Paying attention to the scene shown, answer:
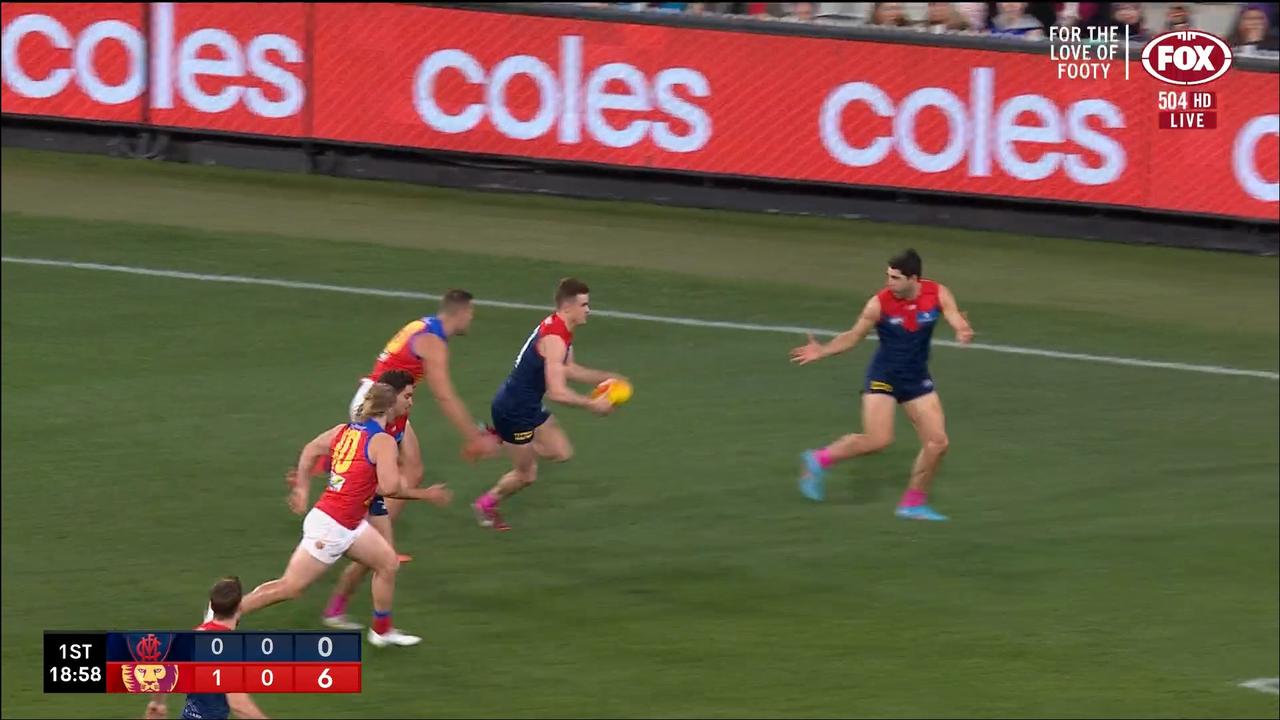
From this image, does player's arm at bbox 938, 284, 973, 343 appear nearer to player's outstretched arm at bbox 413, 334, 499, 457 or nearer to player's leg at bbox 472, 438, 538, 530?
player's leg at bbox 472, 438, 538, 530

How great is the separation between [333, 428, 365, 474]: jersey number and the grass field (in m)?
8.49

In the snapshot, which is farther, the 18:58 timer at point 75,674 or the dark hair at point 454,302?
the dark hair at point 454,302

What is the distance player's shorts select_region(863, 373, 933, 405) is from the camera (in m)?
16.5

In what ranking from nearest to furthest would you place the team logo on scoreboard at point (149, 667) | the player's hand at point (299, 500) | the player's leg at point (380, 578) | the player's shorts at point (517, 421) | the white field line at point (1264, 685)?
the team logo on scoreboard at point (149, 667) → the player's hand at point (299, 500) → the player's leg at point (380, 578) → the white field line at point (1264, 685) → the player's shorts at point (517, 421)

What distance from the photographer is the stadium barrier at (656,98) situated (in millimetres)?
24312

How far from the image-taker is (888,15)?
25.4 m

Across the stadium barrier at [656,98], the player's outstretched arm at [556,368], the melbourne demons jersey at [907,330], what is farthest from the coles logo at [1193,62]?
the player's outstretched arm at [556,368]

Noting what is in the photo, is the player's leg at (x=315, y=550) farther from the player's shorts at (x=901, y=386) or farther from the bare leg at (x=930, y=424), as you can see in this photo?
the bare leg at (x=930, y=424)

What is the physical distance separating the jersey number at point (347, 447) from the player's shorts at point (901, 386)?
11193 mm

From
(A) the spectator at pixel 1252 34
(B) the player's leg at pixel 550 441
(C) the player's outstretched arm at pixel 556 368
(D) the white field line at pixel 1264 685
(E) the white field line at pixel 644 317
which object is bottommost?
(D) the white field line at pixel 1264 685

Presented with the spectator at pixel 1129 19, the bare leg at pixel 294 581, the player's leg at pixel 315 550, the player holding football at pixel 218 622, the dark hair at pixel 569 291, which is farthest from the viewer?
the spectator at pixel 1129 19

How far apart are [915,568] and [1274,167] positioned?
9.82 m

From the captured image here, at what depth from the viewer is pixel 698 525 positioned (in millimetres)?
17219

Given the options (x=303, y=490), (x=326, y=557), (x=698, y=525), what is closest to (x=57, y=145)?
(x=698, y=525)
